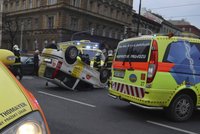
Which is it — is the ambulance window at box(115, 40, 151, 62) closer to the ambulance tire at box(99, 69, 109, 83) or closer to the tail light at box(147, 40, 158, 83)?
the tail light at box(147, 40, 158, 83)

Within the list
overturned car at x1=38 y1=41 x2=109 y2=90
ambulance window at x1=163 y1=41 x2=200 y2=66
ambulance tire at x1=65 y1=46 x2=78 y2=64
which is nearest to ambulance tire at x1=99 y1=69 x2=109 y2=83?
overturned car at x1=38 y1=41 x2=109 y2=90

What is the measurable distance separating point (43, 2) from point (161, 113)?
198 ft

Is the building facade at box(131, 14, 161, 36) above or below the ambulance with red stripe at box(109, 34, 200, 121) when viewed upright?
above

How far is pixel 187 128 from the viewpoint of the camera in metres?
7.79

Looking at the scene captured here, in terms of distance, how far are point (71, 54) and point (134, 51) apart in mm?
5070

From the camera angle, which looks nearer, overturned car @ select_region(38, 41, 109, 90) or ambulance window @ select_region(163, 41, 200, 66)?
ambulance window @ select_region(163, 41, 200, 66)

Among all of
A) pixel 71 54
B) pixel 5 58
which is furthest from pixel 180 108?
pixel 71 54

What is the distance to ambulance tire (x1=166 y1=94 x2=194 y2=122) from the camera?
816cm

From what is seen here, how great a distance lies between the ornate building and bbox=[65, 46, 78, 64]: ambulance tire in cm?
4436

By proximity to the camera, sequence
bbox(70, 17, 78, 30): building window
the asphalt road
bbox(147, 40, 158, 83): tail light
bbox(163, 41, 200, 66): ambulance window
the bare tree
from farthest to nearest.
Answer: the bare tree → bbox(70, 17, 78, 30): building window → bbox(163, 41, 200, 66): ambulance window → bbox(147, 40, 158, 83): tail light → the asphalt road

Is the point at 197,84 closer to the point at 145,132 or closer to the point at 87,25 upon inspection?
the point at 145,132

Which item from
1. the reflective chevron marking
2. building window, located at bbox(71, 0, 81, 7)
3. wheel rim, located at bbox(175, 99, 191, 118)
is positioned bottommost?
wheel rim, located at bbox(175, 99, 191, 118)

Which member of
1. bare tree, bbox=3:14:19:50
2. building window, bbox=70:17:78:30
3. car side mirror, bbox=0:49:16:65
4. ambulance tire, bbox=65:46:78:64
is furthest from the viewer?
bare tree, bbox=3:14:19:50

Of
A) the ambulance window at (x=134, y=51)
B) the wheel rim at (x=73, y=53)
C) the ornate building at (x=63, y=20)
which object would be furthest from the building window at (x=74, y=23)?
the ambulance window at (x=134, y=51)
